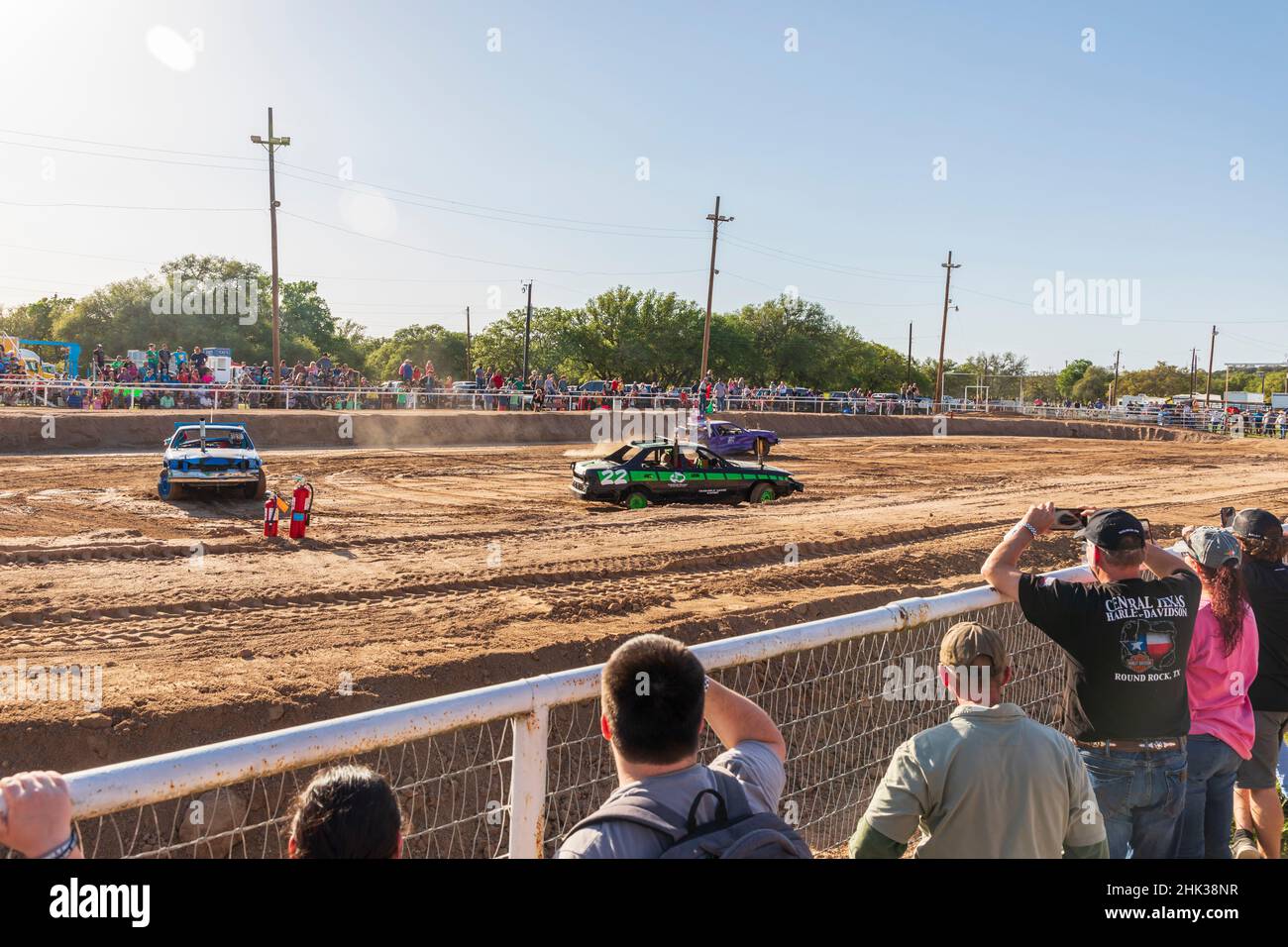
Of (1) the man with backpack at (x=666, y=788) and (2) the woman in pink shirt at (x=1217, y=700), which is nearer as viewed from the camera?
(1) the man with backpack at (x=666, y=788)

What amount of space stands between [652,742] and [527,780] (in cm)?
89

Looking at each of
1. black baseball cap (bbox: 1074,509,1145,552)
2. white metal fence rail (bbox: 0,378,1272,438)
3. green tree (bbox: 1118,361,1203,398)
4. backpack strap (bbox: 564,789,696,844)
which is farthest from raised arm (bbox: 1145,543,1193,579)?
green tree (bbox: 1118,361,1203,398)

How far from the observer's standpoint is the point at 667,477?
19781 millimetres

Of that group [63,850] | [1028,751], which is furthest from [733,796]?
[63,850]

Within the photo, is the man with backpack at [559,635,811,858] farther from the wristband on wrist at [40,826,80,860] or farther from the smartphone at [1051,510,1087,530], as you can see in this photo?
the smartphone at [1051,510,1087,530]

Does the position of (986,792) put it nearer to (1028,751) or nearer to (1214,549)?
(1028,751)

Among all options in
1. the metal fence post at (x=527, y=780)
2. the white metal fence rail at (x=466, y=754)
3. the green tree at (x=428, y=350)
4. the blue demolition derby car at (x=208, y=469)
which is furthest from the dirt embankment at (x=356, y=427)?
the green tree at (x=428, y=350)

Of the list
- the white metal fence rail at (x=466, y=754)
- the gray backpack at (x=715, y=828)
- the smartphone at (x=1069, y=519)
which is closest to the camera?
the gray backpack at (x=715, y=828)

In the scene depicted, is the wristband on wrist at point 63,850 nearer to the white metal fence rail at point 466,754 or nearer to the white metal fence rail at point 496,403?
the white metal fence rail at point 466,754

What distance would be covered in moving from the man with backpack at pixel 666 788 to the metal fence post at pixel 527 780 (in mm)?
601

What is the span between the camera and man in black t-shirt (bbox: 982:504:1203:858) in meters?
3.99

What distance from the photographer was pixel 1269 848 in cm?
525

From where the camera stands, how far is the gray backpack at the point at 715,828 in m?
2.16
